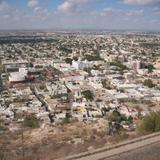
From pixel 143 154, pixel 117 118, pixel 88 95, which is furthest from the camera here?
pixel 88 95

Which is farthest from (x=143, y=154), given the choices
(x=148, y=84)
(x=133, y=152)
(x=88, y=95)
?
(x=148, y=84)

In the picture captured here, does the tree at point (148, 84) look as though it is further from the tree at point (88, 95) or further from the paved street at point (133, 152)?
the paved street at point (133, 152)

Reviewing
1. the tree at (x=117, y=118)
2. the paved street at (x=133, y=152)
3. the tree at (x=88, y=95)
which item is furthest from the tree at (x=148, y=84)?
the paved street at (x=133, y=152)

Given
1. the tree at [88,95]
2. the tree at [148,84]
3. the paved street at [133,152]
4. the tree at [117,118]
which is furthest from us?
the tree at [148,84]

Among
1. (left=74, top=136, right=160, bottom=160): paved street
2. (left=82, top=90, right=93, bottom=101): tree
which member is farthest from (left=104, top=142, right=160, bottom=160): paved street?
(left=82, top=90, right=93, bottom=101): tree

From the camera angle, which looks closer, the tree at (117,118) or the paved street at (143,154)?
the paved street at (143,154)

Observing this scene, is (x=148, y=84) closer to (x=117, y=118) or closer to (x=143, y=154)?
(x=117, y=118)

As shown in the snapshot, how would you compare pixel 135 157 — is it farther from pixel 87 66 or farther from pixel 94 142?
pixel 87 66

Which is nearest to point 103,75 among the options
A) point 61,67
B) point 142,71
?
point 142,71

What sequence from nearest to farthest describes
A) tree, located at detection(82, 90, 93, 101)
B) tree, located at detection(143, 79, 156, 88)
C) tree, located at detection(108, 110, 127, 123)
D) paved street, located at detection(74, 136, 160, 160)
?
paved street, located at detection(74, 136, 160, 160)
tree, located at detection(108, 110, 127, 123)
tree, located at detection(82, 90, 93, 101)
tree, located at detection(143, 79, 156, 88)

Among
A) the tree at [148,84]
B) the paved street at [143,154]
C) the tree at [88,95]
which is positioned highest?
the paved street at [143,154]

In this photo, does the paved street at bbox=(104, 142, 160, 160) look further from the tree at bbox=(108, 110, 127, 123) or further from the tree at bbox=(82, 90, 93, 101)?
the tree at bbox=(82, 90, 93, 101)
